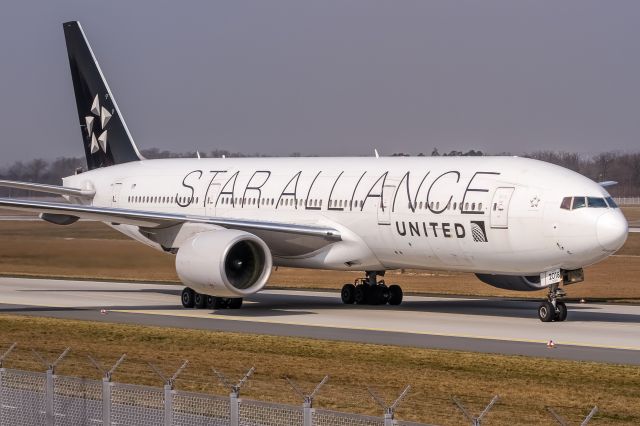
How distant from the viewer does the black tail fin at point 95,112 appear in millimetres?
42156

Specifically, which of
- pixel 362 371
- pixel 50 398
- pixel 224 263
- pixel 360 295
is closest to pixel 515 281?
pixel 360 295

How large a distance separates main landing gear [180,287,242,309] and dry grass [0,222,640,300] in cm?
825

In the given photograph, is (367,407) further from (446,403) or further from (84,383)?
(84,383)

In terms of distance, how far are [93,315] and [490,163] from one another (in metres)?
11.0

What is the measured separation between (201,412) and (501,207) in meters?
15.7

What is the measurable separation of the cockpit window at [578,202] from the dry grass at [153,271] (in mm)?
10822

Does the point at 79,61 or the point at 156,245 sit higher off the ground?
the point at 79,61

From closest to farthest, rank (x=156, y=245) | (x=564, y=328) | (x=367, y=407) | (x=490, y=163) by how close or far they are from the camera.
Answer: (x=367, y=407), (x=564, y=328), (x=490, y=163), (x=156, y=245)

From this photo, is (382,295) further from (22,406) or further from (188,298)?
(22,406)

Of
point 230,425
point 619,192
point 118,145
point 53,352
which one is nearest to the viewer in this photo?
point 230,425

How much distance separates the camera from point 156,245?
36938 mm

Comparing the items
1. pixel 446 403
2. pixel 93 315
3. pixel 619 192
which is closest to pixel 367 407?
pixel 446 403

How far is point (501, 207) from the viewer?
27.7 m

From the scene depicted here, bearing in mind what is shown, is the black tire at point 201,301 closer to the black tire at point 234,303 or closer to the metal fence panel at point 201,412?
the black tire at point 234,303
